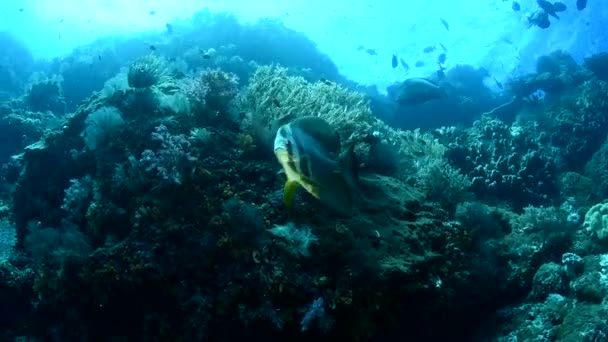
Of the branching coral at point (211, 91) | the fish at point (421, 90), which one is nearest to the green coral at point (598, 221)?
the fish at point (421, 90)

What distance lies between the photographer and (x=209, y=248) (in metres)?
4.21

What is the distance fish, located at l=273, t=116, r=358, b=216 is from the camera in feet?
9.10

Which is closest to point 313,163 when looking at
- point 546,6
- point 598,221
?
point 598,221

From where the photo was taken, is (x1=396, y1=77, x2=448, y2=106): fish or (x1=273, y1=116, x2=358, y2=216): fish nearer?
(x1=273, y1=116, x2=358, y2=216): fish

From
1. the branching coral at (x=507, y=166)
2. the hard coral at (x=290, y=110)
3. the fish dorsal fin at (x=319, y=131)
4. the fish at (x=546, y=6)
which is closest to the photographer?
the fish dorsal fin at (x=319, y=131)

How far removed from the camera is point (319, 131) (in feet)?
10.1

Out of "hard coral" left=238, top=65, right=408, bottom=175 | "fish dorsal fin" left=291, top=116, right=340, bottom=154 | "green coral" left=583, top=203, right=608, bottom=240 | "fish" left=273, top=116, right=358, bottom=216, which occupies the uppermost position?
"hard coral" left=238, top=65, right=408, bottom=175

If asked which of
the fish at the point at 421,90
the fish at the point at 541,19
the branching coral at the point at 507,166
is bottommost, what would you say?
the branching coral at the point at 507,166

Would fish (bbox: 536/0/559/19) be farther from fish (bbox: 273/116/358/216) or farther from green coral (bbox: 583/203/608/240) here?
fish (bbox: 273/116/358/216)

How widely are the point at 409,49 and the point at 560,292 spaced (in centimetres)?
10331

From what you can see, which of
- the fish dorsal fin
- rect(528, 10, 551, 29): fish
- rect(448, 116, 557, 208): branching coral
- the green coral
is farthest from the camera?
rect(528, 10, 551, 29): fish

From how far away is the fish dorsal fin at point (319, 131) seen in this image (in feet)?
9.77

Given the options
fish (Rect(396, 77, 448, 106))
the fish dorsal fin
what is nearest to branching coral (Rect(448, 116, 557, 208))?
fish (Rect(396, 77, 448, 106))

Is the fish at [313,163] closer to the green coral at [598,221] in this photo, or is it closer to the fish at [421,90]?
the green coral at [598,221]
